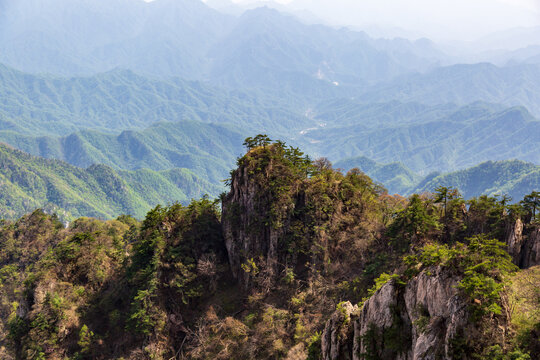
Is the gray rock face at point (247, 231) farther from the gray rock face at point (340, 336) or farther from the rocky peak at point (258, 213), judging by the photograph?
the gray rock face at point (340, 336)

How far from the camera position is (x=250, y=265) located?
169 feet

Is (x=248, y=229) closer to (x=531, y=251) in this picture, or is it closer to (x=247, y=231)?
(x=247, y=231)

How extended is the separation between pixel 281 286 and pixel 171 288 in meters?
16.9

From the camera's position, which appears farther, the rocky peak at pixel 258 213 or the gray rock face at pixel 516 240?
the rocky peak at pixel 258 213

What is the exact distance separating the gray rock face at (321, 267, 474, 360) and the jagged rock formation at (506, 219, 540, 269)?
22774mm

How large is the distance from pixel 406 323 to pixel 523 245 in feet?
81.9

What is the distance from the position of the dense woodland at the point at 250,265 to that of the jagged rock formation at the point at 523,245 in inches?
6.3

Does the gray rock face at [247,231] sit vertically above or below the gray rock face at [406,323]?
above

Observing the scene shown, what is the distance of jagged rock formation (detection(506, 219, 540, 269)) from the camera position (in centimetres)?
4012

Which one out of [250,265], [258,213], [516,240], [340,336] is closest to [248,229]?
[258,213]

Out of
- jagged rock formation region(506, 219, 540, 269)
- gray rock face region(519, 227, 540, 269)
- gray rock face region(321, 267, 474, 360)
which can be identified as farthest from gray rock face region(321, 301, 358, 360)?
gray rock face region(519, 227, 540, 269)

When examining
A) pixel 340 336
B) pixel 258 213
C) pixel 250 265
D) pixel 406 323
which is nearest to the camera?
pixel 406 323

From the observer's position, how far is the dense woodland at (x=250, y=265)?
4284cm

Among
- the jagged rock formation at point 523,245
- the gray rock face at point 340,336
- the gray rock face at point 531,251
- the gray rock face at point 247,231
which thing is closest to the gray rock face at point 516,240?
the jagged rock formation at point 523,245
